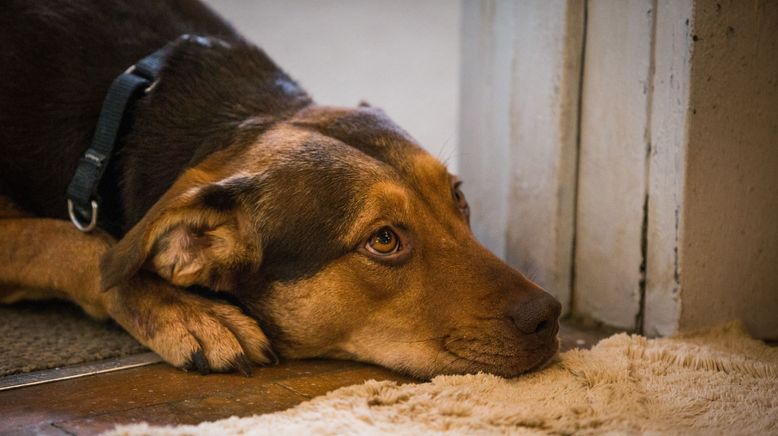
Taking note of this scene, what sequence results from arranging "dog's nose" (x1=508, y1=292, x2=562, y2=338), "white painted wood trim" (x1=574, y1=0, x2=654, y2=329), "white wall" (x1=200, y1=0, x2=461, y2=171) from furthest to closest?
"white wall" (x1=200, y1=0, x2=461, y2=171) < "white painted wood trim" (x1=574, y1=0, x2=654, y2=329) < "dog's nose" (x1=508, y1=292, x2=562, y2=338)

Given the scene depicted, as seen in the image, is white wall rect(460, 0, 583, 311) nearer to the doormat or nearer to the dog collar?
the dog collar

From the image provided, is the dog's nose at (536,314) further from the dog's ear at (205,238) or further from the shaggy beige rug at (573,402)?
the dog's ear at (205,238)

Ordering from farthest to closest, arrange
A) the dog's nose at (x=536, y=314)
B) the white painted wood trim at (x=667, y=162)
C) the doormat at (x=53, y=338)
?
the white painted wood trim at (x=667, y=162)
the doormat at (x=53, y=338)
the dog's nose at (x=536, y=314)

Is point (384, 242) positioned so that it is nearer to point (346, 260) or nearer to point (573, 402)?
point (346, 260)

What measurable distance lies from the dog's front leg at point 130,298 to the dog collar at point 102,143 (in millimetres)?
90

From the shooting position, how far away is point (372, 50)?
6.79 metres

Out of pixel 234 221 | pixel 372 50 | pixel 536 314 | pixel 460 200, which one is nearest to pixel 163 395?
pixel 234 221

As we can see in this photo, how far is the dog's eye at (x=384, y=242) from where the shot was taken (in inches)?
103

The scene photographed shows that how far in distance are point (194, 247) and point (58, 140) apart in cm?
81

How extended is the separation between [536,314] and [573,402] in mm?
278

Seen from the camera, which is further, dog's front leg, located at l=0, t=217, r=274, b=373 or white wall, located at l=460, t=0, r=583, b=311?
white wall, located at l=460, t=0, r=583, b=311

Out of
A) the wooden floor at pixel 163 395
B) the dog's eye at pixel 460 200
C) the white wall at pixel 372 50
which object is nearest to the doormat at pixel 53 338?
the wooden floor at pixel 163 395

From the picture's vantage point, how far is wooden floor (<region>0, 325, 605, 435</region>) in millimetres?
2230

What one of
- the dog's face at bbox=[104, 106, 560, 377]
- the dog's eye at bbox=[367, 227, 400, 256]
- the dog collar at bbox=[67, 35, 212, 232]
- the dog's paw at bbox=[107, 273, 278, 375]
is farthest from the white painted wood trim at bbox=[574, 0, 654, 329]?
the dog collar at bbox=[67, 35, 212, 232]
